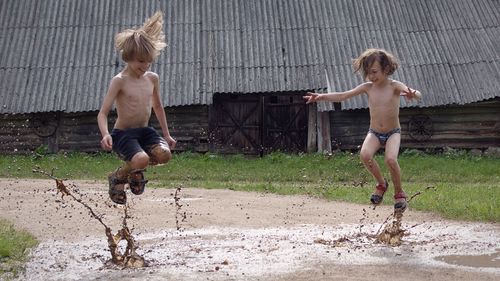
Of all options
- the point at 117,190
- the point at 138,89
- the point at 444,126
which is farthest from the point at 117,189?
the point at 444,126

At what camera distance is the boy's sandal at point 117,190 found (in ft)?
21.6

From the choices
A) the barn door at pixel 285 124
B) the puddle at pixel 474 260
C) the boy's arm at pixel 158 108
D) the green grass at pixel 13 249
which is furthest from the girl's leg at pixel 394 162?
the barn door at pixel 285 124

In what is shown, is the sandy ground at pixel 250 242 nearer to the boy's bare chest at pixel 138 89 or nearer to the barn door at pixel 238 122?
the boy's bare chest at pixel 138 89

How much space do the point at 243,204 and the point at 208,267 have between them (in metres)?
3.92

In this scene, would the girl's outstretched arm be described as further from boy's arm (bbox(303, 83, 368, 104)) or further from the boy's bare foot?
the boy's bare foot

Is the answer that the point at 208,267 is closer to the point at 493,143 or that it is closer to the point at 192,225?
the point at 192,225

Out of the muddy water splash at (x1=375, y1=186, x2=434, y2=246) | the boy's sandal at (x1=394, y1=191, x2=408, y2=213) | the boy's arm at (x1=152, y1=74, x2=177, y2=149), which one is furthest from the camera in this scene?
the boy's sandal at (x1=394, y1=191, x2=408, y2=213)

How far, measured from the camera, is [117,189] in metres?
6.61

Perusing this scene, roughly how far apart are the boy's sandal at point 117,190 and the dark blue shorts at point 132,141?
0.21 metres

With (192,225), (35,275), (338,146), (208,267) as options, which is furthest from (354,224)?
(338,146)

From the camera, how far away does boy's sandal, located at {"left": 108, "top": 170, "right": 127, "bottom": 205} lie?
6.59 meters

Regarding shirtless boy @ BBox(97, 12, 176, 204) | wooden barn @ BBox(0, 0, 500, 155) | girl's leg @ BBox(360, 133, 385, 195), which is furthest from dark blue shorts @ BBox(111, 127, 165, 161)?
wooden barn @ BBox(0, 0, 500, 155)

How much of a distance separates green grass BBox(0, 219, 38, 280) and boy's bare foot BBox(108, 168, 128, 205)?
0.84 m

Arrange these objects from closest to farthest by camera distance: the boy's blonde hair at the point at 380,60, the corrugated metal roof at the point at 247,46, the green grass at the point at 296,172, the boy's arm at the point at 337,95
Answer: the boy's blonde hair at the point at 380,60 → the boy's arm at the point at 337,95 → the green grass at the point at 296,172 → the corrugated metal roof at the point at 247,46
